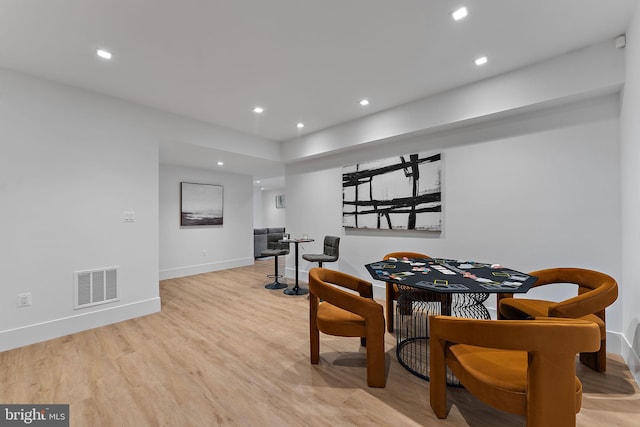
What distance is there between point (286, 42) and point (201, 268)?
17.1 ft

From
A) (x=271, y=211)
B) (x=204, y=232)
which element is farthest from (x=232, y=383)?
(x=271, y=211)

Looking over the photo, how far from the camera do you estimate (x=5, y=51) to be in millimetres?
2443

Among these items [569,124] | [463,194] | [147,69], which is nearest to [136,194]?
[147,69]

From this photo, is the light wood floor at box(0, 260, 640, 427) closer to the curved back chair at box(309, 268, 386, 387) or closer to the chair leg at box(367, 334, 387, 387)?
the chair leg at box(367, 334, 387, 387)

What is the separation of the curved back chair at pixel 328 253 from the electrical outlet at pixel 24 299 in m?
3.13

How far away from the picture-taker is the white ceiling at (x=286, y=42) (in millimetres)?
1988

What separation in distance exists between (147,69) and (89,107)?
1.07m

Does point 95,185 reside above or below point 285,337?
above

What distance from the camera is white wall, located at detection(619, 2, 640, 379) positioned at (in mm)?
2047

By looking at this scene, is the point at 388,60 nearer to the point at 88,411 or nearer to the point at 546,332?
the point at 546,332

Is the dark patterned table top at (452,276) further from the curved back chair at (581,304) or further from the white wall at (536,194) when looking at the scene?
the white wall at (536,194)

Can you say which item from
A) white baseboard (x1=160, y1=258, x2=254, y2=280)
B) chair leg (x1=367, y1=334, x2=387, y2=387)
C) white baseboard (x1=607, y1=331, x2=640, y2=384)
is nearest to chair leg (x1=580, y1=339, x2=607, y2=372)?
white baseboard (x1=607, y1=331, x2=640, y2=384)

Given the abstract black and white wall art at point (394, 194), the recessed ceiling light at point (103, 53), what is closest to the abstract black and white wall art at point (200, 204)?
the abstract black and white wall art at point (394, 194)

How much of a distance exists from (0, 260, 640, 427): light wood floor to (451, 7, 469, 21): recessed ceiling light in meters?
2.79
